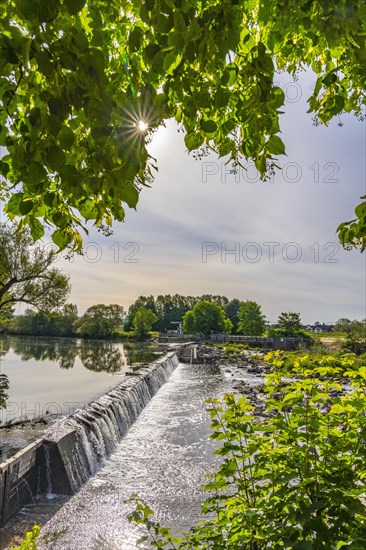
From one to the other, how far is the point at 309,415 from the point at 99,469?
30.5ft

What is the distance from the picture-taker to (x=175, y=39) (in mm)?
1352

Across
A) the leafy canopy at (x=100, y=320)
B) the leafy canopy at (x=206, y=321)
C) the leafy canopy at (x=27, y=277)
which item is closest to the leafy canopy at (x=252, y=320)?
the leafy canopy at (x=206, y=321)

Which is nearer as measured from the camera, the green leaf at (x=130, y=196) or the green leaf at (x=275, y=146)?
the green leaf at (x=130, y=196)

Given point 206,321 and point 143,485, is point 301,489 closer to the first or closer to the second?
point 143,485

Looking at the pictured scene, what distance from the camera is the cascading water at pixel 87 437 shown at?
8.58m

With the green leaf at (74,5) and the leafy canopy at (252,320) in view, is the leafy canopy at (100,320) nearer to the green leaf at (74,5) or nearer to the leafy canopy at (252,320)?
the leafy canopy at (252,320)

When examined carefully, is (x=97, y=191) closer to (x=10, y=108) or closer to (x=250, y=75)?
(x=10, y=108)

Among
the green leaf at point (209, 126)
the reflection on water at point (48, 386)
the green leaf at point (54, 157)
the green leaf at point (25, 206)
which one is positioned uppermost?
the green leaf at point (209, 126)

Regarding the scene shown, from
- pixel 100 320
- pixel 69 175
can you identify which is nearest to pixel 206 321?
pixel 100 320

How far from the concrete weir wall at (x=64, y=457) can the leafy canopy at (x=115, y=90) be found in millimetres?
7279

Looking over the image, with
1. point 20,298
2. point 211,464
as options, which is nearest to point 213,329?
point 20,298

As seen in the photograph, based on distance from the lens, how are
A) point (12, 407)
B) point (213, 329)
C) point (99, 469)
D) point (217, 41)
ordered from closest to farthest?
point (217, 41) → point (99, 469) → point (12, 407) → point (213, 329)

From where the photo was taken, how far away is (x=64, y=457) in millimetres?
8711

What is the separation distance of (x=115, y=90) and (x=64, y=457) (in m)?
8.98
